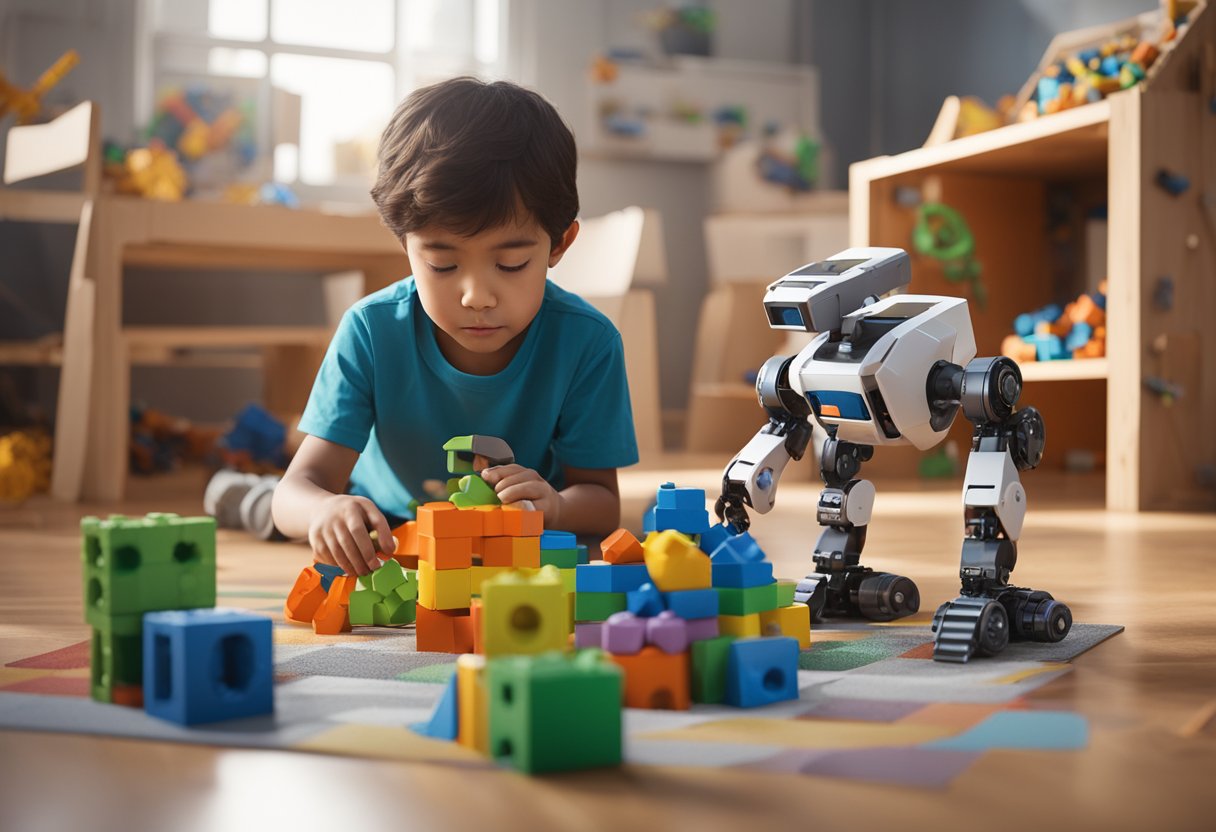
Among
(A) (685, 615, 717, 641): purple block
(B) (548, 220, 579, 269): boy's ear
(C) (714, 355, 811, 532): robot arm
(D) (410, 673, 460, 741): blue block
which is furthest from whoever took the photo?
(B) (548, 220, 579, 269): boy's ear

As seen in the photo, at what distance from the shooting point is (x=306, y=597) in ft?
3.59

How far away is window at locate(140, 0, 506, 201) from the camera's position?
3678 millimetres

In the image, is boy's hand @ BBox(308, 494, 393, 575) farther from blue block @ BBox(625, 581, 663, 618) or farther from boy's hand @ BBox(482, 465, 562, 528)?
blue block @ BBox(625, 581, 663, 618)

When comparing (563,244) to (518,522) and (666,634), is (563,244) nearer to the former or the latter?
(518,522)

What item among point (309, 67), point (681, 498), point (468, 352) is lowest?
point (681, 498)

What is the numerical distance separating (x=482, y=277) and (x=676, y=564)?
0.42 meters

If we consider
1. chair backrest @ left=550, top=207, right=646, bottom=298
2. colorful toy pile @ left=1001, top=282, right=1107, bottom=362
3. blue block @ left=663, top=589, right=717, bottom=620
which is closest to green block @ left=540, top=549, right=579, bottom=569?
blue block @ left=663, top=589, right=717, bottom=620

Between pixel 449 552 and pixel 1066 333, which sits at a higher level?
pixel 1066 333

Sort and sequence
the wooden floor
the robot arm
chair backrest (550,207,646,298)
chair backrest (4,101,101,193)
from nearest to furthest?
the wooden floor < the robot arm < chair backrest (4,101,101,193) < chair backrest (550,207,646,298)

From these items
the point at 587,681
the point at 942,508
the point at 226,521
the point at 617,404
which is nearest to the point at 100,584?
the point at 587,681

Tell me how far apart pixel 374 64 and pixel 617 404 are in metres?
2.94

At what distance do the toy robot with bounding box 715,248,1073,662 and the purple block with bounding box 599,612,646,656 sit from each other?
0.27 metres

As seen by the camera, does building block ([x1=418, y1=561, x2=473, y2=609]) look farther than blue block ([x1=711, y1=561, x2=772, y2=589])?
Yes

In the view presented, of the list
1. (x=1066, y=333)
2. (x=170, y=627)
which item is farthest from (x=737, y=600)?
(x=1066, y=333)
